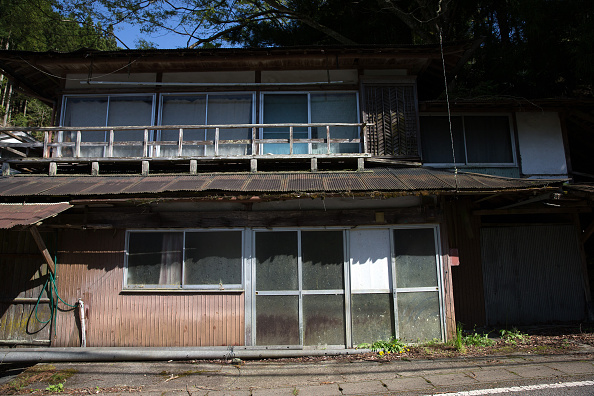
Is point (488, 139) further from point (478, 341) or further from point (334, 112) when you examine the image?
point (478, 341)

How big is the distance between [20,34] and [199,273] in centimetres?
2615

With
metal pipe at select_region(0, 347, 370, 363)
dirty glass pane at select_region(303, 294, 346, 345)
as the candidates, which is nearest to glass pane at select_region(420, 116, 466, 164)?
dirty glass pane at select_region(303, 294, 346, 345)

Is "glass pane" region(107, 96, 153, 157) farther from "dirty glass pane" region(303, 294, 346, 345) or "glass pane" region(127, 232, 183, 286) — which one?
"dirty glass pane" region(303, 294, 346, 345)

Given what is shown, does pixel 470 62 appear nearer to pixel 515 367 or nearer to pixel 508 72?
pixel 508 72

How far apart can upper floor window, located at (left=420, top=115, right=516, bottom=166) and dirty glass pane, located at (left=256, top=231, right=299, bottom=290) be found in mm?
4916

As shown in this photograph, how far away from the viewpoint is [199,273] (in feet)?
22.3

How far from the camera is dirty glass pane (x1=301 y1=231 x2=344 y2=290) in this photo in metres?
6.77

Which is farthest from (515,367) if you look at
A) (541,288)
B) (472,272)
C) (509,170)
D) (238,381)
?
(509,170)

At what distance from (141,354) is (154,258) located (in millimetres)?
1777

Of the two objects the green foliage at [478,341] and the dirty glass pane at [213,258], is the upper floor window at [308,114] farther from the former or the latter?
the green foliage at [478,341]

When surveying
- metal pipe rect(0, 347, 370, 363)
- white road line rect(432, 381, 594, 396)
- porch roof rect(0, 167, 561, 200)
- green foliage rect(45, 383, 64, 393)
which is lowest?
green foliage rect(45, 383, 64, 393)

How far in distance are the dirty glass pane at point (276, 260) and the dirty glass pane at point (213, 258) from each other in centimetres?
43

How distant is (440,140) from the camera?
A: 9477 mm

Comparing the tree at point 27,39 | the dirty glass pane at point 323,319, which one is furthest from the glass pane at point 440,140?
the tree at point 27,39
